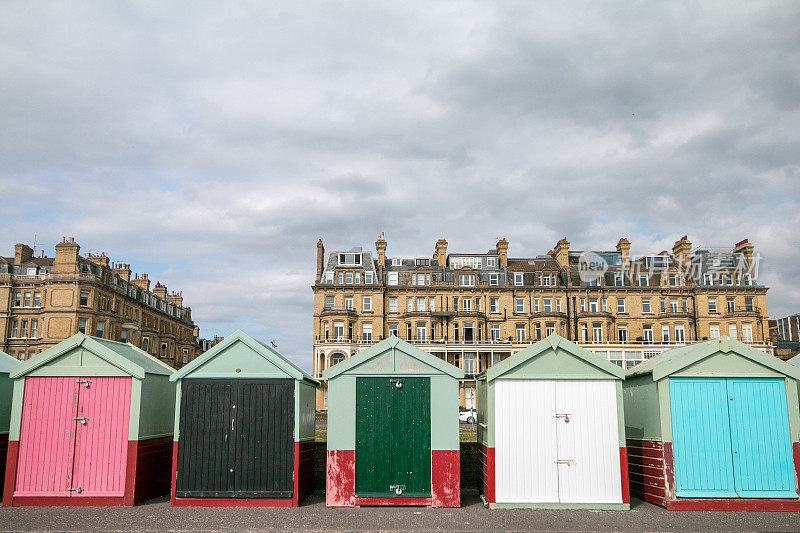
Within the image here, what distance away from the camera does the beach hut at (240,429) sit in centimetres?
1454

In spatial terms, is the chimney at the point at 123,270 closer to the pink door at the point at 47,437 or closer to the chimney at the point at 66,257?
the chimney at the point at 66,257

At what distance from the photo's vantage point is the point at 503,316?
62688 millimetres

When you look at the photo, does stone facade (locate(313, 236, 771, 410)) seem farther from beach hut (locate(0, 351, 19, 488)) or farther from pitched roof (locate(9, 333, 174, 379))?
pitched roof (locate(9, 333, 174, 379))

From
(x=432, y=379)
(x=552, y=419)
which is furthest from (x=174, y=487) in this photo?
(x=552, y=419)

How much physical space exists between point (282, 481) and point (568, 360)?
7.14m

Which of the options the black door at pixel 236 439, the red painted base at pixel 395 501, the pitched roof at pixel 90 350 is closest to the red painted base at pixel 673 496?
the red painted base at pixel 395 501

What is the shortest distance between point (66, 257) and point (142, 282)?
16382mm

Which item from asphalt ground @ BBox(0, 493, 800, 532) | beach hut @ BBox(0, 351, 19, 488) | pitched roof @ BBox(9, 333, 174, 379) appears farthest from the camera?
beach hut @ BBox(0, 351, 19, 488)

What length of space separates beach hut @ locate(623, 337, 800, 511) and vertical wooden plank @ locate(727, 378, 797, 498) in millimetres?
20

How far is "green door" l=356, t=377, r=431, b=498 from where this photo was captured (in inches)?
570

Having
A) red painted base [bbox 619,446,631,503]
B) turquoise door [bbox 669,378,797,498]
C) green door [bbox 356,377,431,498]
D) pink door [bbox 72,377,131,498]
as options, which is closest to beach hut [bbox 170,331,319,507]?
pink door [bbox 72,377,131,498]

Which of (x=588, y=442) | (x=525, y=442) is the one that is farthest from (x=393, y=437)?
(x=588, y=442)

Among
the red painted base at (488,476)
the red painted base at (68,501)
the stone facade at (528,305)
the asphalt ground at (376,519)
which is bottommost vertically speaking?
the asphalt ground at (376,519)

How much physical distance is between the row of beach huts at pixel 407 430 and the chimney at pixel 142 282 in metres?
62.0
